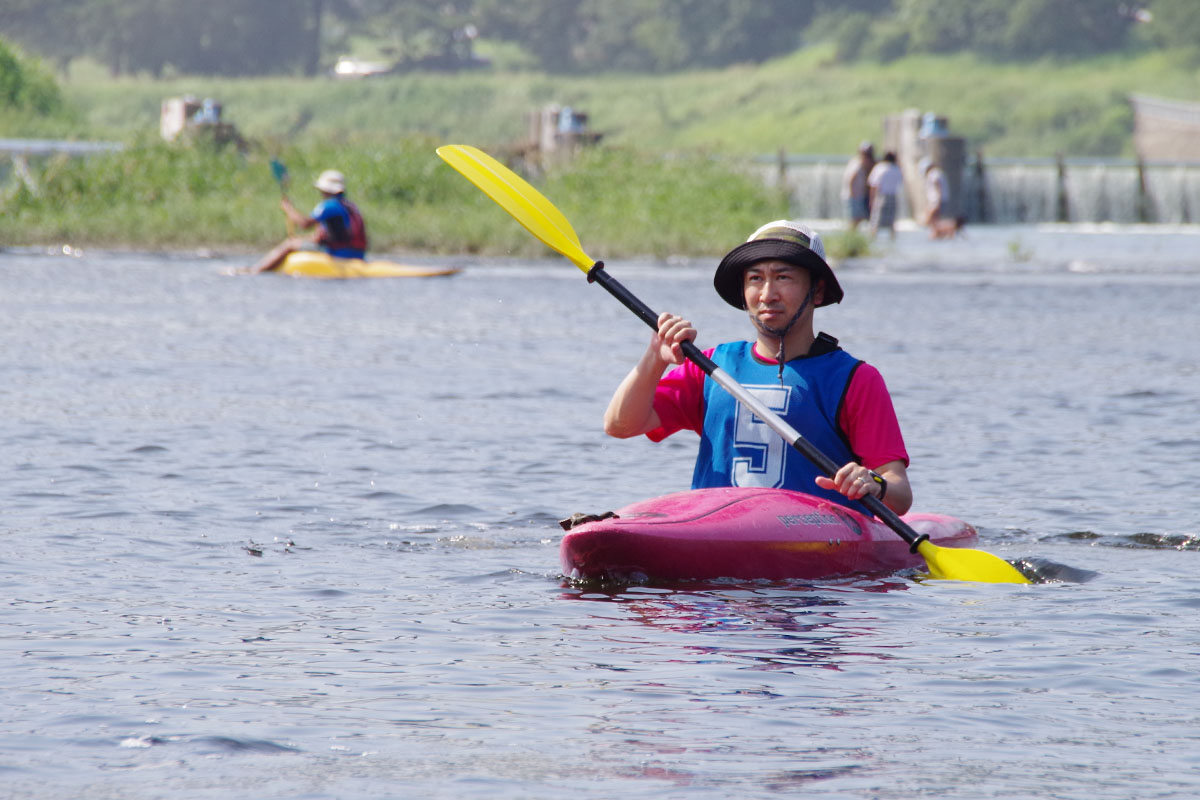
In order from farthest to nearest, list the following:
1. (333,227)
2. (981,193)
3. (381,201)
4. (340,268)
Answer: (981,193), (381,201), (340,268), (333,227)

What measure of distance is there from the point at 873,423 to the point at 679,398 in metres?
0.60

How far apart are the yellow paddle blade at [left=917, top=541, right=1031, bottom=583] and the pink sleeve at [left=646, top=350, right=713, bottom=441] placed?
82 centimetres

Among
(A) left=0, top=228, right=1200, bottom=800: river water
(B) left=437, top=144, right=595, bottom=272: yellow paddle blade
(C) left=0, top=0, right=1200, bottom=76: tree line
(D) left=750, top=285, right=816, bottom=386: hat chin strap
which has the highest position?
(C) left=0, top=0, right=1200, bottom=76: tree line

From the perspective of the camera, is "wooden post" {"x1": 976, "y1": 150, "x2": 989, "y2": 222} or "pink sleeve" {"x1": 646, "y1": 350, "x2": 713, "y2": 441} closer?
"pink sleeve" {"x1": 646, "y1": 350, "x2": 713, "y2": 441}

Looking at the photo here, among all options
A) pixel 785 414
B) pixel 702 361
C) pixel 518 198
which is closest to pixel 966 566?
pixel 785 414

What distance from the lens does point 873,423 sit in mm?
5746

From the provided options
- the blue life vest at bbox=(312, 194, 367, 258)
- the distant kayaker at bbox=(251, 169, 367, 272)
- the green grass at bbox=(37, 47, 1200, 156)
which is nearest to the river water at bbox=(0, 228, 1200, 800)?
the distant kayaker at bbox=(251, 169, 367, 272)

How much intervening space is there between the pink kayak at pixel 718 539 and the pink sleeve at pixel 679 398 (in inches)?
8.3

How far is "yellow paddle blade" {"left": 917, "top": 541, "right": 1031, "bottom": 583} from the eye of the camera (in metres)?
6.12

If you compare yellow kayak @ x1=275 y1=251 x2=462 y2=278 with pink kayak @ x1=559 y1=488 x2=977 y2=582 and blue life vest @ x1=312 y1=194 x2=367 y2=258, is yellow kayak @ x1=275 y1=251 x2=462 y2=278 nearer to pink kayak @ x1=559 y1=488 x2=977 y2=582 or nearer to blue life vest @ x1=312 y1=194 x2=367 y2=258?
blue life vest @ x1=312 y1=194 x2=367 y2=258

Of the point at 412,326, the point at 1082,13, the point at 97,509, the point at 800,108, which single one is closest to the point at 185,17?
the point at 800,108

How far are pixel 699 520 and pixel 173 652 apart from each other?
1.65 m

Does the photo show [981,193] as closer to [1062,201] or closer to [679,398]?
[1062,201]

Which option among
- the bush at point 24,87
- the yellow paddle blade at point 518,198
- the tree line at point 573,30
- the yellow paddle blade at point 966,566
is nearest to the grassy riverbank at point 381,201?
the bush at point 24,87
